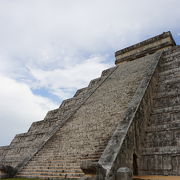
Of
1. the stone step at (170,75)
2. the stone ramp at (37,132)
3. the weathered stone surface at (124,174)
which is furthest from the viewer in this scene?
the stone ramp at (37,132)

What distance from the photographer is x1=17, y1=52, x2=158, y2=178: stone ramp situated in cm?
830

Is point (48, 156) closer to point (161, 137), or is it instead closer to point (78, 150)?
point (78, 150)

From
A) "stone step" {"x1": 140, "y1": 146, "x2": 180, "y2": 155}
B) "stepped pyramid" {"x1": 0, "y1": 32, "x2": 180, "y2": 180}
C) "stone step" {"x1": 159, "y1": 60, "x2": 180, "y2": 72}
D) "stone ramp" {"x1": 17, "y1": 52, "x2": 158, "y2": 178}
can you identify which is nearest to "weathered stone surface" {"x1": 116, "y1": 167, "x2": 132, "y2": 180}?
"stepped pyramid" {"x1": 0, "y1": 32, "x2": 180, "y2": 180}

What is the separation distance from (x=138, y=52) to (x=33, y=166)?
11.0 m

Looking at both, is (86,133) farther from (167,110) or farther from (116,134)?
(167,110)

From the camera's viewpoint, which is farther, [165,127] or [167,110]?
[167,110]

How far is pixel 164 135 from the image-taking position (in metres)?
8.04

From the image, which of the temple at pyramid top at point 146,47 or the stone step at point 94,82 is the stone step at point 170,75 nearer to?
the stone step at point 94,82

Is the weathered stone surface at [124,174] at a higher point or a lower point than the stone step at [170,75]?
lower

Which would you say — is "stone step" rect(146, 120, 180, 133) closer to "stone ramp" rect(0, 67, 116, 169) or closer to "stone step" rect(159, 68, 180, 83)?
"stone step" rect(159, 68, 180, 83)

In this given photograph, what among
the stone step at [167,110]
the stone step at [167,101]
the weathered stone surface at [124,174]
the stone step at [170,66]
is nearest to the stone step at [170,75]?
the stone step at [170,66]

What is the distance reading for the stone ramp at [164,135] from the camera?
7.30 metres

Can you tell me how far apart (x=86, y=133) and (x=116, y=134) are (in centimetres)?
212

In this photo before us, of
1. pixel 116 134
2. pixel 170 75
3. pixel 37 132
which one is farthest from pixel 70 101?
pixel 116 134
